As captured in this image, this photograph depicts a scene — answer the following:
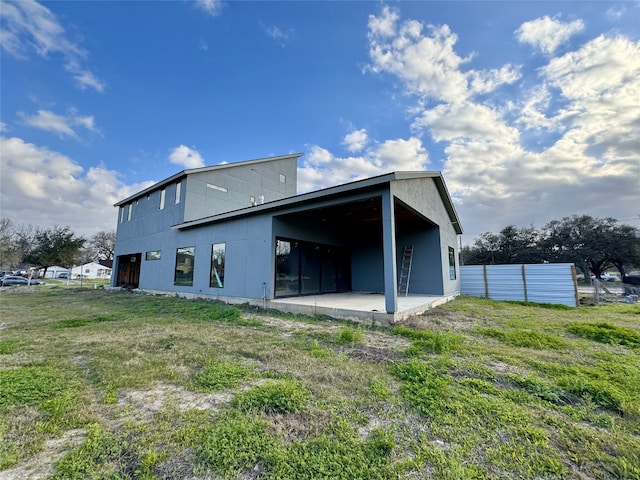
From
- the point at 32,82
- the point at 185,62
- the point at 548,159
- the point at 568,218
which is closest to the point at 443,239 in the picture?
the point at 548,159

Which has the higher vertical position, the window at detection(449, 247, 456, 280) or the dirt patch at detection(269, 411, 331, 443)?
the window at detection(449, 247, 456, 280)

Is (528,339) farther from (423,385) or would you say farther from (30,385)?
(30,385)

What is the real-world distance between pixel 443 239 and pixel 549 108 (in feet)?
17.7

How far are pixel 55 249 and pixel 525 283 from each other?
34440 mm

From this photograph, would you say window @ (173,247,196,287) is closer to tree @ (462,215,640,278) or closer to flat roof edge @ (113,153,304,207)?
flat roof edge @ (113,153,304,207)

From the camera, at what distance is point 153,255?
41.1 ft

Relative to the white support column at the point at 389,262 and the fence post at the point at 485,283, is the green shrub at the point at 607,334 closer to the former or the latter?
the white support column at the point at 389,262

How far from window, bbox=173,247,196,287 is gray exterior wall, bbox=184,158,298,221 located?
142 centimetres

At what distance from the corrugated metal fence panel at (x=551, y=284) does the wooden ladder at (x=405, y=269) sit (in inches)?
176

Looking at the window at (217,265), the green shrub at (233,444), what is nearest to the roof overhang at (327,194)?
the window at (217,265)

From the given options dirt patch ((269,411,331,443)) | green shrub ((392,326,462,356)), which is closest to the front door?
green shrub ((392,326,462,356))

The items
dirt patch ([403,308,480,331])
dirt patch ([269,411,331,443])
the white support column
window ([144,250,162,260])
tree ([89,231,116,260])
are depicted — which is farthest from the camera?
tree ([89,231,116,260])

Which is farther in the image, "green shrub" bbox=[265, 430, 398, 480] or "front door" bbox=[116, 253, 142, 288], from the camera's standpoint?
"front door" bbox=[116, 253, 142, 288]

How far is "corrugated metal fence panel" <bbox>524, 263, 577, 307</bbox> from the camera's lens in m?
9.30
